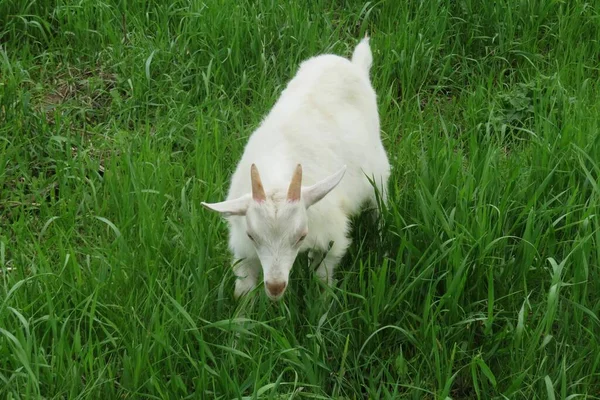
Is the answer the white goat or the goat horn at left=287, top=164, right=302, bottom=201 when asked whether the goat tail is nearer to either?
the white goat

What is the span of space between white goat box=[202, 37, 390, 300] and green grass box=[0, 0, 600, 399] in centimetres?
17

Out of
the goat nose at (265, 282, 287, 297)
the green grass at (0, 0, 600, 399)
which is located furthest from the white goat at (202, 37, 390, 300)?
the green grass at (0, 0, 600, 399)

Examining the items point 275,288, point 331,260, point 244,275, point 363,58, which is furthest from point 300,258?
point 363,58

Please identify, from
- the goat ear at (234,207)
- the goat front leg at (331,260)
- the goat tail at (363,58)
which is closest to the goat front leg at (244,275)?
the goat front leg at (331,260)

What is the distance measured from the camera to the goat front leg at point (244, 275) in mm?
3645

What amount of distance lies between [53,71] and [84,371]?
2882mm

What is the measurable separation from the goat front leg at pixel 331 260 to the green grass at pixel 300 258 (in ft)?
0.30

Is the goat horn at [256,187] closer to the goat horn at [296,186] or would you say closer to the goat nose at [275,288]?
the goat horn at [296,186]

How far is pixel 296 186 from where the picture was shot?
3156 millimetres

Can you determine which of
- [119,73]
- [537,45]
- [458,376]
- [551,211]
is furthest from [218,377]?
[537,45]

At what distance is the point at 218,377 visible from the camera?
3.12 m

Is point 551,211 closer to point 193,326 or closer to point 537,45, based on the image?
point 193,326

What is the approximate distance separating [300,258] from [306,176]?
35 cm

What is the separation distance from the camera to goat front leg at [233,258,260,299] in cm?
365
